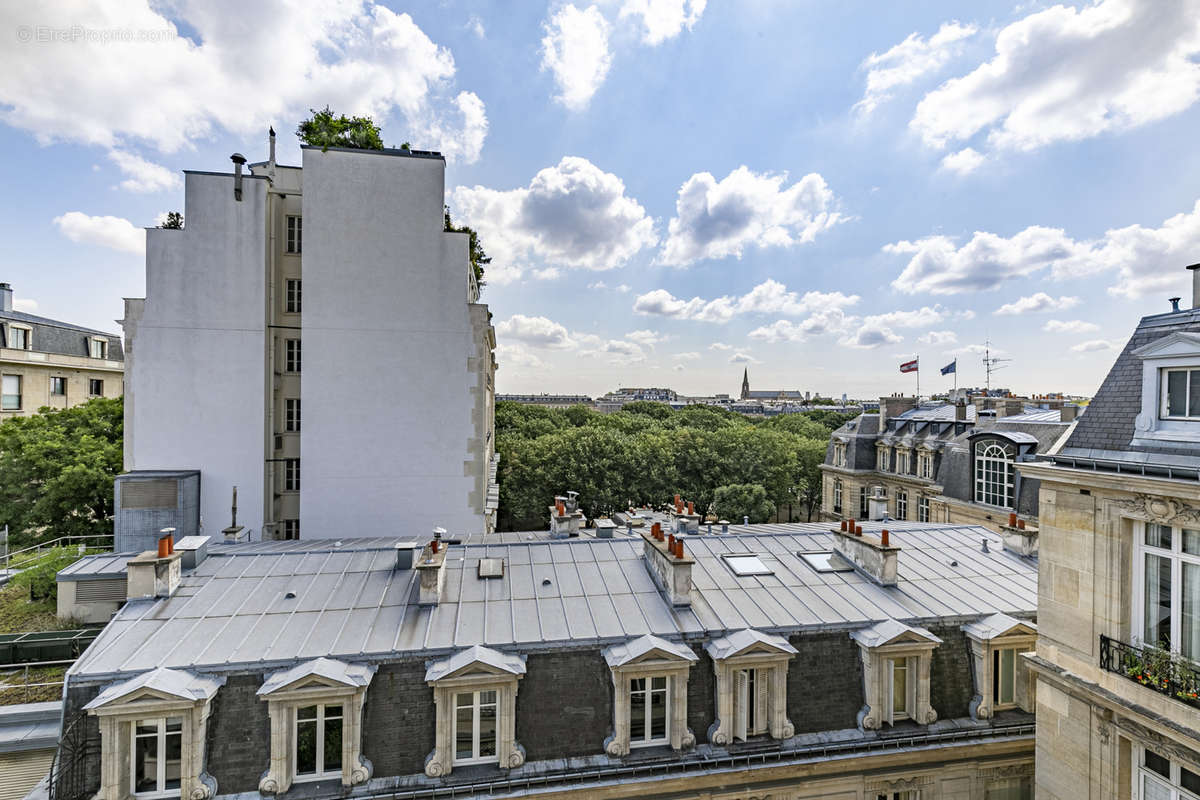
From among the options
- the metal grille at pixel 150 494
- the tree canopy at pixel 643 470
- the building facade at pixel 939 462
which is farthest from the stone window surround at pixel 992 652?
the tree canopy at pixel 643 470

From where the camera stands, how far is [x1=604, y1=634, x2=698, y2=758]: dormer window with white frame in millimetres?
9148

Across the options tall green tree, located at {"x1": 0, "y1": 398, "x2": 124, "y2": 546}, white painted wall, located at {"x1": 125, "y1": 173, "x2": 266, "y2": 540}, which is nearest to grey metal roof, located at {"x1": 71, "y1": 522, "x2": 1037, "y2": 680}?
white painted wall, located at {"x1": 125, "y1": 173, "x2": 266, "y2": 540}

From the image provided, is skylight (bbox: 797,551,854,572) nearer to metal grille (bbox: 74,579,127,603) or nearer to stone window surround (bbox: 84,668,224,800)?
stone window surround (bbox: 84,668,224,800)

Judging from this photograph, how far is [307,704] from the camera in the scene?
8461 millimetres

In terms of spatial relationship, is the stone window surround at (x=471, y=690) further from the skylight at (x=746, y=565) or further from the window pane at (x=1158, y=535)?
the window pane at (x=1158, y=535)

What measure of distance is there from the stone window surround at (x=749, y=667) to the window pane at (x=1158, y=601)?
16.4ft

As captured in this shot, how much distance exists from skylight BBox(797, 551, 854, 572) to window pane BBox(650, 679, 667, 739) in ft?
18.2

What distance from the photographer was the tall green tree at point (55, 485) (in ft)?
78.3

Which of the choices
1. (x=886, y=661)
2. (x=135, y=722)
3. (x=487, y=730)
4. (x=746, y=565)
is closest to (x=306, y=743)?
(x=135, y=722)

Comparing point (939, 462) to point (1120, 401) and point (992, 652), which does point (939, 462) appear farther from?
point (1120, 401)

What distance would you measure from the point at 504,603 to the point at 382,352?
488 inches

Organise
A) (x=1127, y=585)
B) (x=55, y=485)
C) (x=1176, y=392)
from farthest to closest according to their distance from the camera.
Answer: (x=55, y=485)
(x=1127, y=585)
(x=1176, y=392)

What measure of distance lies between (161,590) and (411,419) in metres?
9.98

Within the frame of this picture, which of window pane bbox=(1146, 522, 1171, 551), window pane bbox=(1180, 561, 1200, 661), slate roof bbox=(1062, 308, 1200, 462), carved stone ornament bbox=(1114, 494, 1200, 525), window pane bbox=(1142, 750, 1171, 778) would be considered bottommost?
window pane bbox=(1142, 750, 1171, 778)
